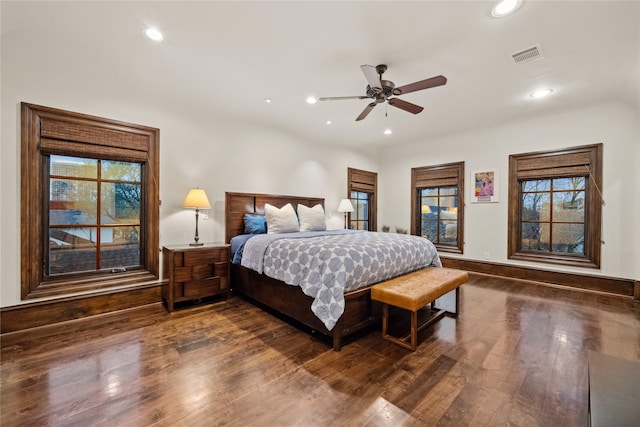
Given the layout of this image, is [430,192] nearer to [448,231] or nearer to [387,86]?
[448,231]

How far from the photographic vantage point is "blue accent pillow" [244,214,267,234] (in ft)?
13.0

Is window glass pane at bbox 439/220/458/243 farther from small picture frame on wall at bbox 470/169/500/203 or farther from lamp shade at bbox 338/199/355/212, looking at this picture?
lamp shade at bbox 338/199/355/212

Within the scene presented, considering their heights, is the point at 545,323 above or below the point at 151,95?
below

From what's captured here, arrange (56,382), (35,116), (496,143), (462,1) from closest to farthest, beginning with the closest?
(56,382) < (462,1) < (35,116) < (496,143)

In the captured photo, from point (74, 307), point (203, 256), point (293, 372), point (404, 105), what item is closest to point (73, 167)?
point (74, 307)

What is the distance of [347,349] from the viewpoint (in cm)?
225

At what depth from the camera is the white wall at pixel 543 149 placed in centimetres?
364

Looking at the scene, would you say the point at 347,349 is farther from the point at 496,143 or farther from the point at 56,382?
the point at 496,143

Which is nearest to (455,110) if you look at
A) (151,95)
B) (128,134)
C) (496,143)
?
(496,143)

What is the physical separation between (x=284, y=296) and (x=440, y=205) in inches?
168

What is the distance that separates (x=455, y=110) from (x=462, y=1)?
7.72 feet

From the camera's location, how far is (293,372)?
1927 millimetres

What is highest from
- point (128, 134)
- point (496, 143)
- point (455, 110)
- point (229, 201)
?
point (455, 110)

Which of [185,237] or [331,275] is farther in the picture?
[185,237]
